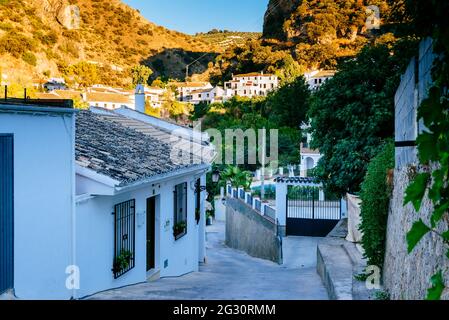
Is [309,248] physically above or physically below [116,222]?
below

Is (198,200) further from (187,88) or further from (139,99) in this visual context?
(187,88)

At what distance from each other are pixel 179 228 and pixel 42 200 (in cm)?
650

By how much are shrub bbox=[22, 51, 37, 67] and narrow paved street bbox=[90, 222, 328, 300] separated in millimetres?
85404

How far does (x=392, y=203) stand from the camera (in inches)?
292

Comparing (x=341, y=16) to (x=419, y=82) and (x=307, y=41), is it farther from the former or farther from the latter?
(x=419, y=82)

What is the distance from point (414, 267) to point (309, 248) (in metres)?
13.5

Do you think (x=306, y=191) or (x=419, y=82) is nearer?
(x=419, y=82)

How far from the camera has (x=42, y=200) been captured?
712cm

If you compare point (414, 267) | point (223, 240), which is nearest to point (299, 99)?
point (223, 240)

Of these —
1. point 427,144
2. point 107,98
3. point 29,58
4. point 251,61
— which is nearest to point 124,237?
point 427,144

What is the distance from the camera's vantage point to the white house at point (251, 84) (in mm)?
91550

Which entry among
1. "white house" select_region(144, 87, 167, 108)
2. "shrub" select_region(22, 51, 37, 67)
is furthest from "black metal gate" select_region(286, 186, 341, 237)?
"shrub" select_region(22, 51, 37, 67)
